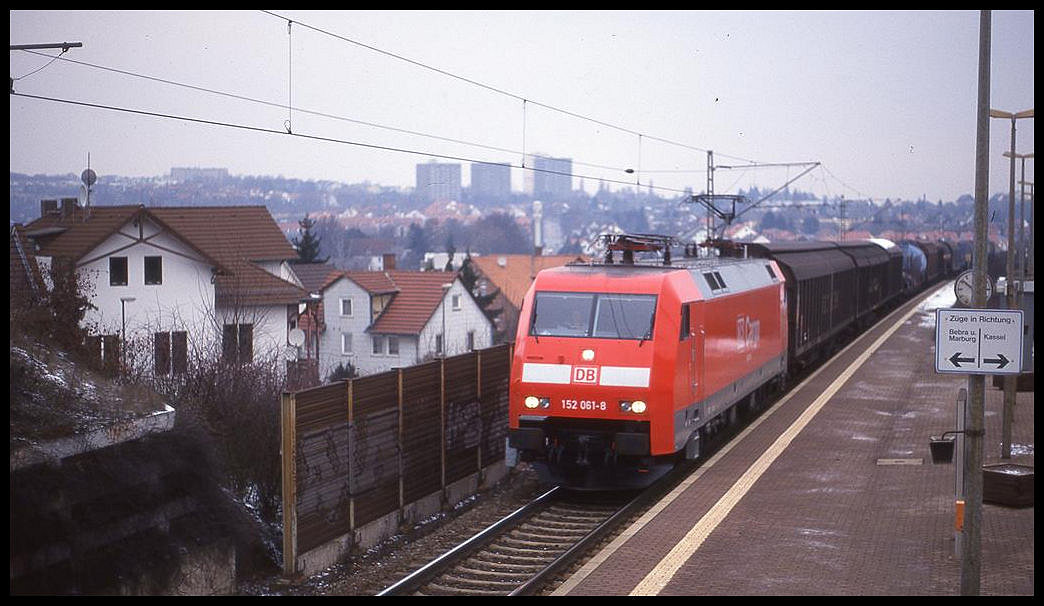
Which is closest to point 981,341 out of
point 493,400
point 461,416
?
point 461,416

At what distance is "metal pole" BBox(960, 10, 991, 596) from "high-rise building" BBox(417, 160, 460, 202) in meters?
30.1

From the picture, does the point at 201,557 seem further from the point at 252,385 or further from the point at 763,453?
the point at 763,453

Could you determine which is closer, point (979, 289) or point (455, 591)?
point (979, 289)

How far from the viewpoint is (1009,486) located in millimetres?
13781

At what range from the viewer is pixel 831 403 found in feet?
75.2

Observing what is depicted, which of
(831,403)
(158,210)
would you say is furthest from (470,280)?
(831,403)

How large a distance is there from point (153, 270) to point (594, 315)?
835 inches

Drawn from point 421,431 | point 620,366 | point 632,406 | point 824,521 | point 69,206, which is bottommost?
point 824,521

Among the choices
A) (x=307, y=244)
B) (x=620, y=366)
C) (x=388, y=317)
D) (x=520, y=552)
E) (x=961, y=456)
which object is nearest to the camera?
(x=961, y=456)

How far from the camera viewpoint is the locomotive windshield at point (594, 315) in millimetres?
14875

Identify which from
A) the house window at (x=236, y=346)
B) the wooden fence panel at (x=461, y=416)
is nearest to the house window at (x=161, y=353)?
the house window at (x=236, y=346)

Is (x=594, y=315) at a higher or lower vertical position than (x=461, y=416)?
higher

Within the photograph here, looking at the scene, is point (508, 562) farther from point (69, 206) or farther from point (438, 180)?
point (438, 180)

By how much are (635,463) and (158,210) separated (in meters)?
24.2
